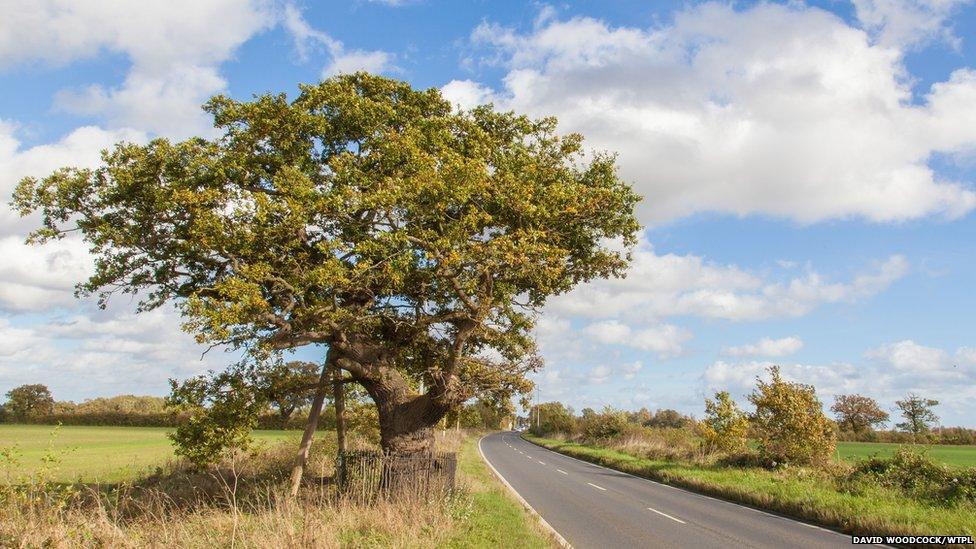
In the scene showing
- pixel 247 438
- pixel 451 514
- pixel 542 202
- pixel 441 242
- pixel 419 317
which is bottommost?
pixel 451 514

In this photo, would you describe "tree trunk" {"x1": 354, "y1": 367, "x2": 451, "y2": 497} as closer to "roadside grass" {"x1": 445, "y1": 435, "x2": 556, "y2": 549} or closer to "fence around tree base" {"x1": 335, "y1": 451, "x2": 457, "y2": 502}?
"fence around tree base" {"x1": 335, "y1": 451, "x2": 457, "y2": 502}

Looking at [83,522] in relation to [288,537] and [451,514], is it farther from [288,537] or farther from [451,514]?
[451,514]

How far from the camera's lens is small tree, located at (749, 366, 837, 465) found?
78.7 ft

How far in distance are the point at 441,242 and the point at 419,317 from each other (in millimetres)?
4539

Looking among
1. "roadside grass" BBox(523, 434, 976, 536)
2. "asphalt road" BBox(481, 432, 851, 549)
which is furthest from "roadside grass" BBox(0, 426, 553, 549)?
"roadside grass" BBox(523, 434, 976, 536)

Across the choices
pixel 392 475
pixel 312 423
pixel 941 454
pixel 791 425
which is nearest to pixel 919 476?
pixel 791 425

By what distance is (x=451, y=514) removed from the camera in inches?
476

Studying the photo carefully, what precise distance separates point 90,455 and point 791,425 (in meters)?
44.2

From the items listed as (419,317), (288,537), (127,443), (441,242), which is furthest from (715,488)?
(127,443)

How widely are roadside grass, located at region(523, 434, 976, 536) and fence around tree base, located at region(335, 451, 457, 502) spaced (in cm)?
945

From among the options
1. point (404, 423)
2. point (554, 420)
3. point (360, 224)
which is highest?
point (360, 224)

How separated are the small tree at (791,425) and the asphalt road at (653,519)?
16.9ft

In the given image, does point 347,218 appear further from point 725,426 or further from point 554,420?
point 554,420

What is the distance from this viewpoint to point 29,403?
3647 inches
